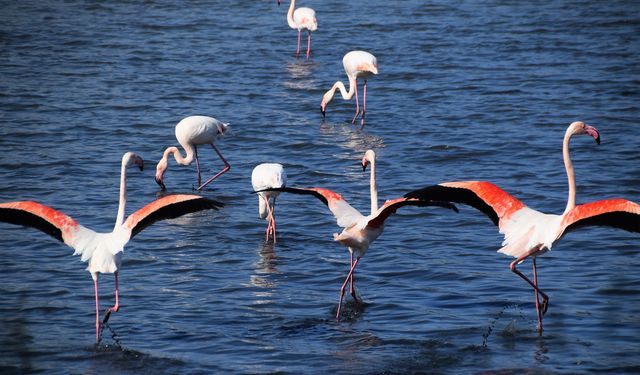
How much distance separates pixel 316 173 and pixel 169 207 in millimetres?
5229

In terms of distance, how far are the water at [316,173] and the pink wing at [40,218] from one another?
746 millimetres

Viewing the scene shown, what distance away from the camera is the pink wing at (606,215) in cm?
702

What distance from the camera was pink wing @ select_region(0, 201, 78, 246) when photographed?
25.9 ft

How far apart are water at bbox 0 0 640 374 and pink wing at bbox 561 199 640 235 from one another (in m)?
0.92

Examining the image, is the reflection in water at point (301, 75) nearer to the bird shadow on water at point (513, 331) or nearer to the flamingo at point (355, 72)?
the flamingo at point (355, 72)

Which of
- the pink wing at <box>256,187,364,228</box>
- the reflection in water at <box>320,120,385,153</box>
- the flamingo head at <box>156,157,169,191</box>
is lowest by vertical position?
the flamingo head at <box>156,157,169,191</box>

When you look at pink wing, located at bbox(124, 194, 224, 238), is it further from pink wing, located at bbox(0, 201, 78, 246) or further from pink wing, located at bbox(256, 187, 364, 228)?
pink wing, located at bbox(256, 187, 364, 228)

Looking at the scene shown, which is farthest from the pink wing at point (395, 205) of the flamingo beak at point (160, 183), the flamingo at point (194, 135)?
the flamingo at point (194, 135)

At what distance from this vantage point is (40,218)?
8.00 meters

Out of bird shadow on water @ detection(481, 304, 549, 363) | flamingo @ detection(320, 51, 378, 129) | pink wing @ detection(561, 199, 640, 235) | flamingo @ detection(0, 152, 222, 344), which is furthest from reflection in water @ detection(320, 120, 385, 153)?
pink wing @ detection(561, 199, 640, 235)

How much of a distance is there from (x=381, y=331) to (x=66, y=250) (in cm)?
339

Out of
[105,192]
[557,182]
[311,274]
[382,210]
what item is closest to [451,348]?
[382,210]

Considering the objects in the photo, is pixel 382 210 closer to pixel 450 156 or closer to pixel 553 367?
pixel 553 367

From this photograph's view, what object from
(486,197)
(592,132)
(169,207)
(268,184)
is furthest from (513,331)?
(268,184)
